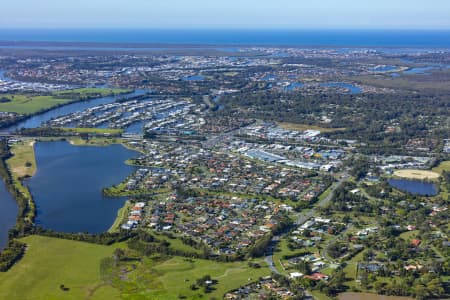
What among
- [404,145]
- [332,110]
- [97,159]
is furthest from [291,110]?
[97,159]

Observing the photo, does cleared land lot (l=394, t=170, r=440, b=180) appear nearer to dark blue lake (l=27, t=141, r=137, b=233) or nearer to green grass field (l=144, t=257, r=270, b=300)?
green grass field (l=144, t=257, r=270, b=300)

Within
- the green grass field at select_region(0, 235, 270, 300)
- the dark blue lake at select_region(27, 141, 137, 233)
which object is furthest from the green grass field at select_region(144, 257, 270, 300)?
the dark blue lake at select_region(27, 141, 137, 233)

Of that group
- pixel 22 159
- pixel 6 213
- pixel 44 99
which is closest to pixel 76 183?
pixel 6 213

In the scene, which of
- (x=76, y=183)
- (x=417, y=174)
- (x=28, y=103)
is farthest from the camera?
(x=28, y=103)

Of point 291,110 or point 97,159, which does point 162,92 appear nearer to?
point 291,110

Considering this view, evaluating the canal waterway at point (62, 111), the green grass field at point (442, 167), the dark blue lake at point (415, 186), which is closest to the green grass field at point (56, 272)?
the dark blue lake at point (415, 186)

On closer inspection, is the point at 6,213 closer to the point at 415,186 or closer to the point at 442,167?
the point at 415,186
